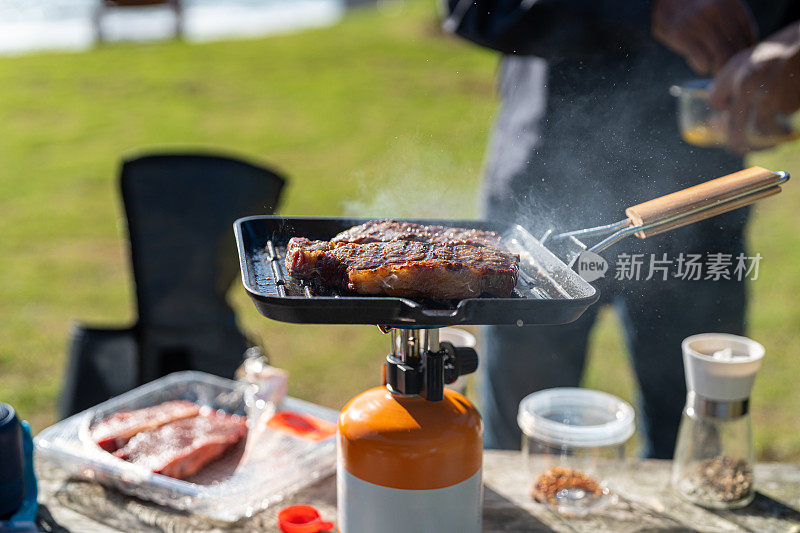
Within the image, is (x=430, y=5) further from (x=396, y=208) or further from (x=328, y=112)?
(x=396, y=208)

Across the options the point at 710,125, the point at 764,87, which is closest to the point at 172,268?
the point at 710,125

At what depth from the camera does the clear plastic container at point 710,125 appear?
1.54m

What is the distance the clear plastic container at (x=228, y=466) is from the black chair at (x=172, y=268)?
62cm

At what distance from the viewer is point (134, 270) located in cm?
241

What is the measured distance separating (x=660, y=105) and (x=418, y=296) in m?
0.87

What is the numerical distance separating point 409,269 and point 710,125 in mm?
829

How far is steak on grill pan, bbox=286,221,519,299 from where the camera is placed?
3.76 feet

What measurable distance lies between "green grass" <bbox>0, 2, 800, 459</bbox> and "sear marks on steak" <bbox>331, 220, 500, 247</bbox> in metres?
0.20

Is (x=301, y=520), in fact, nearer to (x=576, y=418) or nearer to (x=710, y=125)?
(x=576, y=418)

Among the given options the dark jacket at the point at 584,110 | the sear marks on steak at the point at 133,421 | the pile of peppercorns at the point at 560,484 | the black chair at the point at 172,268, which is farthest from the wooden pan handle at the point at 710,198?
the black chair at the point at 172,268

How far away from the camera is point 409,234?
52.7 inches

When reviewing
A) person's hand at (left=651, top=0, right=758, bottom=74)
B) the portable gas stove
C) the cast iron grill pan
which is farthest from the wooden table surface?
person's hand at (left=651, top=0, right=758, bottom=74)

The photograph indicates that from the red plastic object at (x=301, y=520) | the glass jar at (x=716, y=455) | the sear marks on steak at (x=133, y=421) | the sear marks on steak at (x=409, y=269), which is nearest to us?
the sear marks on steak at (x=409, y=269)

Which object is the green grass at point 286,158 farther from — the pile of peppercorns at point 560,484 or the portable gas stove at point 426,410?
the pile of peppercorns at point 560,484
